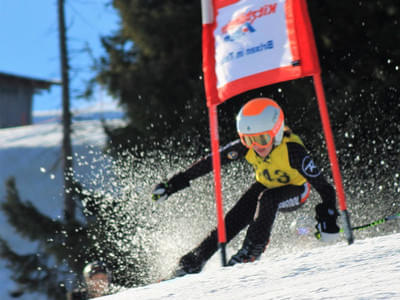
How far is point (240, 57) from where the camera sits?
410 cm

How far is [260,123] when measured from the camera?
4.08 meters

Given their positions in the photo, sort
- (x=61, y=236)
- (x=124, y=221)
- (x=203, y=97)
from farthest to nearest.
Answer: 1. (x=61, y=236)
2. (x=203, y=97)
3. (x=124, y=221)

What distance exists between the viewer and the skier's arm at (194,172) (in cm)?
455

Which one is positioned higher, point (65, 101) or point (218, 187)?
point (65, 101)

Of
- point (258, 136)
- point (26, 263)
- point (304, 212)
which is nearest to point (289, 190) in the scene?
point (258, 136)

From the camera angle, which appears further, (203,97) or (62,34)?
(62,34)

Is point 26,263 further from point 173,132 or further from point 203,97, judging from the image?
point 203,97

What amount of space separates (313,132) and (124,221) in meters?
3.32

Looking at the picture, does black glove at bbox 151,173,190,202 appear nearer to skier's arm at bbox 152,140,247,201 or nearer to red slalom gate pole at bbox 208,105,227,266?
skier's arm at bbox 152,140,247,201

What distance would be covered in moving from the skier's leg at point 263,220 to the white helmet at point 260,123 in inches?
16.3

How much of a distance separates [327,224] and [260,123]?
906 mm

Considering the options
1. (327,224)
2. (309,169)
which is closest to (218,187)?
(309,169)

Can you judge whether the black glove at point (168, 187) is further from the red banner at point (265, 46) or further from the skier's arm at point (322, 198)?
the skier's arm at point (322, 198)

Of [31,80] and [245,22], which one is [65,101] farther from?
[31,80]
